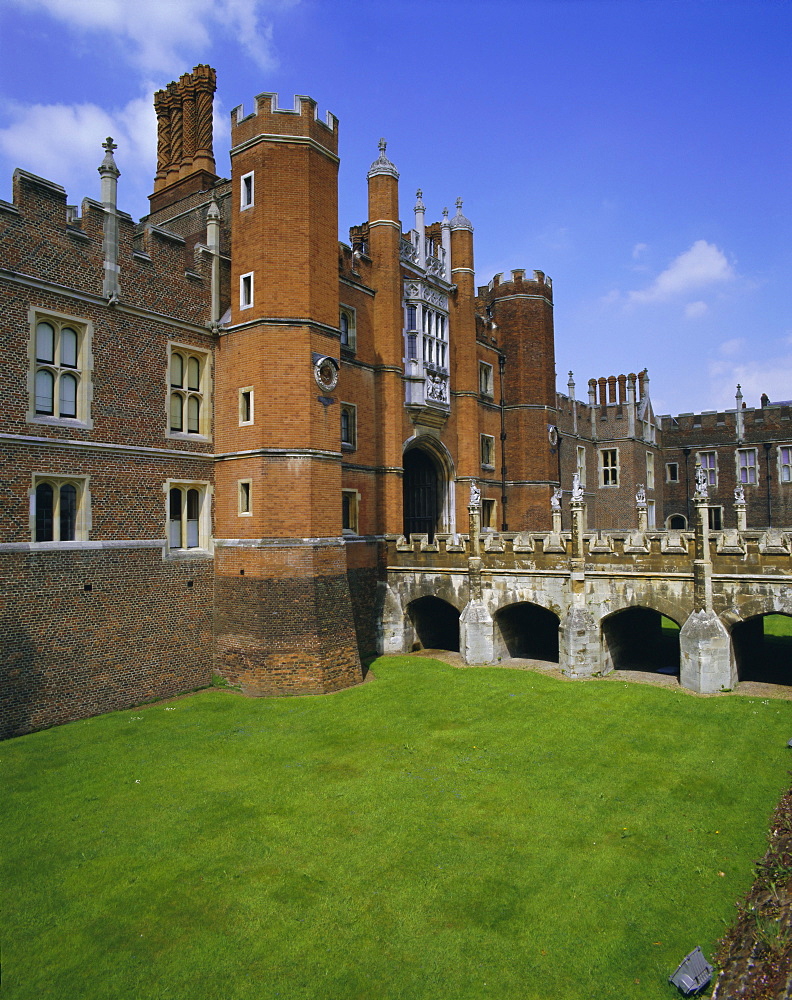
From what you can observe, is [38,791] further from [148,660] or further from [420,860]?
[420,860]

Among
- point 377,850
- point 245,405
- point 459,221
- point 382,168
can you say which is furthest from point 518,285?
point 377,850

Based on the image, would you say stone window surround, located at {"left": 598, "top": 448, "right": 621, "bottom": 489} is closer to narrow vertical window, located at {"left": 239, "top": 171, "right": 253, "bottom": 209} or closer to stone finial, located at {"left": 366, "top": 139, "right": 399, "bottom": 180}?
stone finial, located at {"left": 366, "top": 139, "right": 399, "bottom": 180}

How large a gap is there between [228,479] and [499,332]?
18.8m

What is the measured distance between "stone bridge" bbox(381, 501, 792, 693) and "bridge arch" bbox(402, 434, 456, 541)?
13.3 feet

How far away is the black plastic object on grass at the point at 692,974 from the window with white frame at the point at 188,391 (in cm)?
1613

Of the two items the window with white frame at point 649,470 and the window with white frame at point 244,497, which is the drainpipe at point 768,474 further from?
the window with white frame at point 244,497

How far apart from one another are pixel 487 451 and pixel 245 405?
15.1 m

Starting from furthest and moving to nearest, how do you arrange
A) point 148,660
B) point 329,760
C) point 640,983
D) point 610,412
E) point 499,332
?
point 610,412, point 499,332, point 148,660, point 329,760, point 640,983

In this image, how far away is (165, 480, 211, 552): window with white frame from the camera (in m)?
18.2

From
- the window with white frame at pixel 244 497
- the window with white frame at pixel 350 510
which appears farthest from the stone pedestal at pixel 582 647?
the window with white frame at pixel 244 497

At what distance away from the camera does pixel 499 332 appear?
3269cm

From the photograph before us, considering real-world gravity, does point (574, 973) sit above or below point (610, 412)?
below

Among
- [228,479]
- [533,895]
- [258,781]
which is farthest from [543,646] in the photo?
[533,895]

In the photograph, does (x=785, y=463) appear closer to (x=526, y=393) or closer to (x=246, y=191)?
(x=526, y=393)
